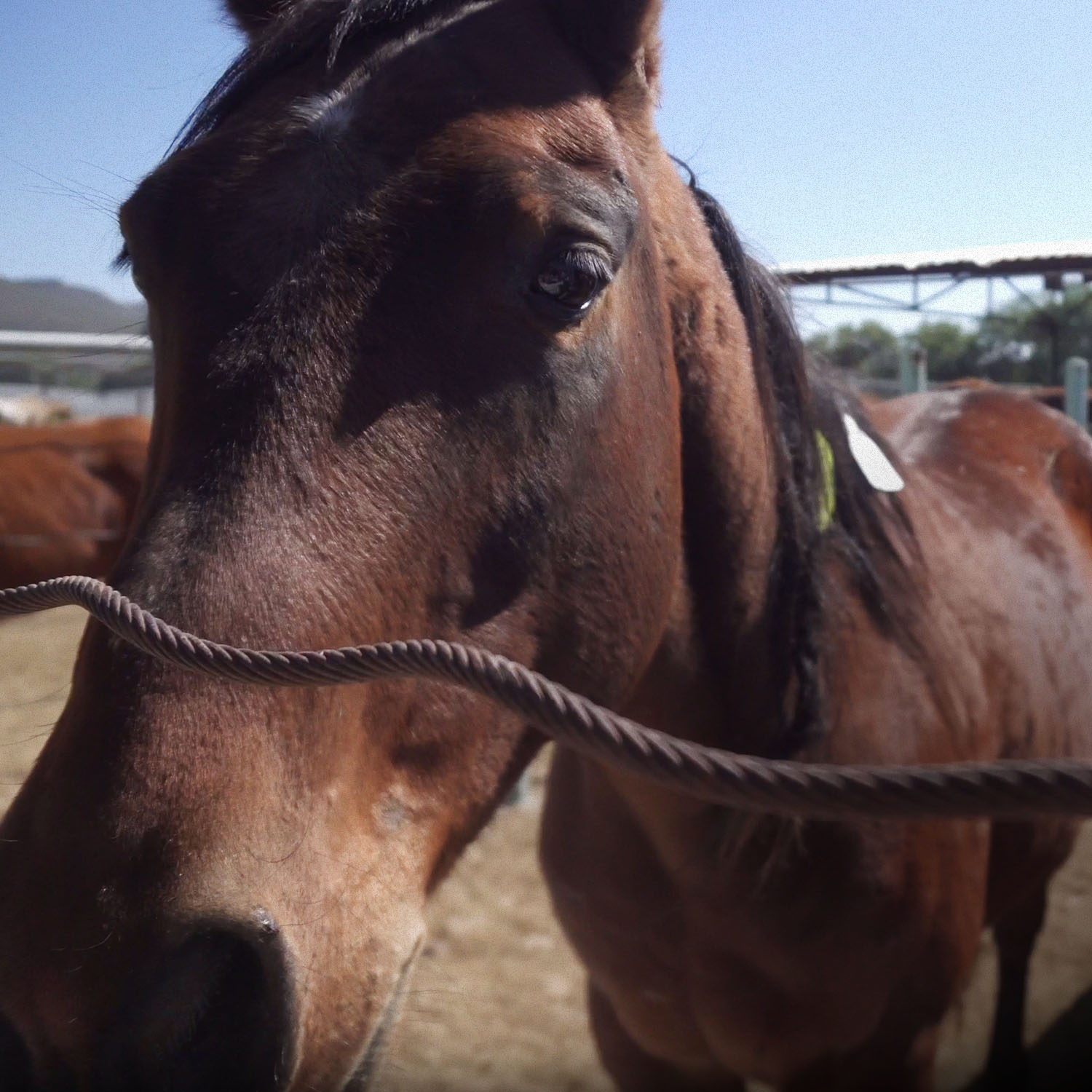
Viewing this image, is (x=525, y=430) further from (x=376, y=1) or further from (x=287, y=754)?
(x=376, y=1)

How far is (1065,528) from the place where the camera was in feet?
→ 9.39

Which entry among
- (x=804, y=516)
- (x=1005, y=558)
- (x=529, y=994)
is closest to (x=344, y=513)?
(x=804, y=516)

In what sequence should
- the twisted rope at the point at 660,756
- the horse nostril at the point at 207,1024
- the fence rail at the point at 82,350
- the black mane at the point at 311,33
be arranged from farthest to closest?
the fence rail at the point at 82,350 < the black mane at the point at 311,33 < the horse nostril at the point at 207,1024 < the twisted rope at the point at 660,756

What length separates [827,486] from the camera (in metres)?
1.79

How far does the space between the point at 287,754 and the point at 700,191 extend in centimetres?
130

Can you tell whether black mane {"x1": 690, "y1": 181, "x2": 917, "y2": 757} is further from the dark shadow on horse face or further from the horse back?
the dark shadow on horse face

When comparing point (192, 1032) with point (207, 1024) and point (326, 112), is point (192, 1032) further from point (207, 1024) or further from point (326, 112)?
point (326, 112)

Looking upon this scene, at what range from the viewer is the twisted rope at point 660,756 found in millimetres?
612

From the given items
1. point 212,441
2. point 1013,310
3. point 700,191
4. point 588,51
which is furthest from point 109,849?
point 1013,310

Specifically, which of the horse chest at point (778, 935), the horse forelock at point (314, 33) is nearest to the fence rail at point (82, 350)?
the horse forelock at point (314, 33)

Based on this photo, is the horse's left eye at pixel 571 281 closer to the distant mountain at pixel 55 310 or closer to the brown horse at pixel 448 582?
the brown horse at pixel 448 582

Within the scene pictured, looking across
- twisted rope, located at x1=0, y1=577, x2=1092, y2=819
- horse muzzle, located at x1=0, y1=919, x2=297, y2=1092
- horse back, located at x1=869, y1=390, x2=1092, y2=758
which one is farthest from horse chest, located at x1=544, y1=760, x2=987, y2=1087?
twisted rope, located at x1=0, y1=577, x2=1092, y2=819

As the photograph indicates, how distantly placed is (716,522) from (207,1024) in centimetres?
102

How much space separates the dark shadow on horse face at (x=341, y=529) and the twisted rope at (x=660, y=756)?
11cm
